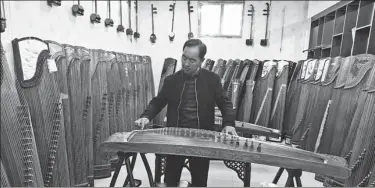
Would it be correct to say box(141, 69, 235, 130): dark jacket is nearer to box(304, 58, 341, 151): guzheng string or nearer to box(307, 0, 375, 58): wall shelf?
box(304, 58, 341, 151): guzheng string

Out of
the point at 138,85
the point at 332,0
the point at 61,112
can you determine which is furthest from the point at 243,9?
the point at 61,112

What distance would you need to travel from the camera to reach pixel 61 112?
215 cm

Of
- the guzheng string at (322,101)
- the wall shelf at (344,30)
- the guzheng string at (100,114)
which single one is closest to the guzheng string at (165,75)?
the guzheng string at (100,114)

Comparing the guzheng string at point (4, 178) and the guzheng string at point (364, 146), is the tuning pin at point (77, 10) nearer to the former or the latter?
the guzheng string at point (4, 178)

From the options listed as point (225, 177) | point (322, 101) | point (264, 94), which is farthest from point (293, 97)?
point (225, 177)

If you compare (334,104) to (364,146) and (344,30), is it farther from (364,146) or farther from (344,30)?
(344,30)

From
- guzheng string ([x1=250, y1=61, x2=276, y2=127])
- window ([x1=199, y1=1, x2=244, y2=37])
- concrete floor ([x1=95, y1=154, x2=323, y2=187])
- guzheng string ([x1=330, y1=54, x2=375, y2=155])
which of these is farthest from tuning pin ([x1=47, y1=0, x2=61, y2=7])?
window ([x1=199, y1=1, x2=244, y2=37])

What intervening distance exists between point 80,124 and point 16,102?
0.82m

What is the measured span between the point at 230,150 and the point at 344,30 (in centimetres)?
392

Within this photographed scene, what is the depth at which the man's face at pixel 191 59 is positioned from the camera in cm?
200

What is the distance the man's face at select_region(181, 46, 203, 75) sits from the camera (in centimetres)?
200

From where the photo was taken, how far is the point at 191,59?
2020 millimetres

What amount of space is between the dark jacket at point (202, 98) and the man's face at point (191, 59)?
103 millimetres

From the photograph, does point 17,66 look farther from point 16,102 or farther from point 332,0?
point 332,0
